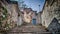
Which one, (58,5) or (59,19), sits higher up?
(58,5)

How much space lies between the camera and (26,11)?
1464 cm

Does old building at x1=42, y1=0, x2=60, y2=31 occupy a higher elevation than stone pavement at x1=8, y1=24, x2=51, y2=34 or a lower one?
higher

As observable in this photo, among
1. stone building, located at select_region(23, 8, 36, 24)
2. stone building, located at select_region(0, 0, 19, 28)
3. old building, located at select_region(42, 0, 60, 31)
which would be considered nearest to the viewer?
old building, located at select_region(42, 0, 60, 31)

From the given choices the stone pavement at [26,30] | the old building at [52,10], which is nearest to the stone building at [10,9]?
the stone pavement at [26,30]

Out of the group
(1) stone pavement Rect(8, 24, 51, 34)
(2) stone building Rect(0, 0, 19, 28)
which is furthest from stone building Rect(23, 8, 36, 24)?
(2) stone building Rect(0, 0, 19, 28)

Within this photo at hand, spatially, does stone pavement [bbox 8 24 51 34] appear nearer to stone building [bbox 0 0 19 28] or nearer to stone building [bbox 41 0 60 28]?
stone building [bbox 0 0 19 28]

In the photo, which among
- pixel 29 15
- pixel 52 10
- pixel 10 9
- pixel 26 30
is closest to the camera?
pixel 52 10

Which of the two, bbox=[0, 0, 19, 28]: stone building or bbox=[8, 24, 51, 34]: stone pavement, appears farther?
bbox=[0, 0, 19, 28]: stone building

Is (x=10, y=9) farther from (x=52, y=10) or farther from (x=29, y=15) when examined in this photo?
(x=29, y=15)

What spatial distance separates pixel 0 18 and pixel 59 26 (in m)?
1.66

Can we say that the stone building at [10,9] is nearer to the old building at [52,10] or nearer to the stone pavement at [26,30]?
the stone pavement at [26,30]

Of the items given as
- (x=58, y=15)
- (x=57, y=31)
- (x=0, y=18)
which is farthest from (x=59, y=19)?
(x=0, y=18)

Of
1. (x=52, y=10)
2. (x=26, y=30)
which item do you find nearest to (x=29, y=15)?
(x=26, y=30)

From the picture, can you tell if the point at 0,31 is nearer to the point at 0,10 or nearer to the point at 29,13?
the point at 0,10
